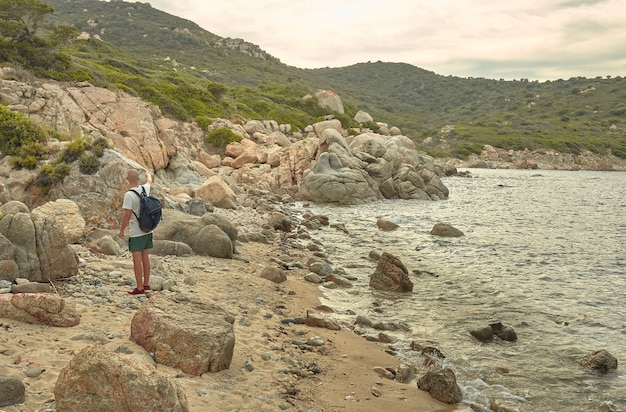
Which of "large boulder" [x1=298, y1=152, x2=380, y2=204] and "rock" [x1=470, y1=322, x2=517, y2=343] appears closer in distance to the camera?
"rock" [x1=470, y1=322, x2=517, y2=343]

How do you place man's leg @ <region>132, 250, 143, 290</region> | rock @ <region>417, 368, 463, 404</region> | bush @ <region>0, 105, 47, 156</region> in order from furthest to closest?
bush @ <region>0, 105, 47, 156</region> → man's leg @ <region>132, 250, 143, 290</region> → rock @ <region>417, 368, 463, 404</region>

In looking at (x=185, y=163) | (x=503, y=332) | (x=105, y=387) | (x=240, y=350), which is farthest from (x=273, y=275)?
(x=185, y=163)

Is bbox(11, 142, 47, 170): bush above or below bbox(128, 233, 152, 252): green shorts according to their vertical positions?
above

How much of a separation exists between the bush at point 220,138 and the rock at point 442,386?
4236 cm

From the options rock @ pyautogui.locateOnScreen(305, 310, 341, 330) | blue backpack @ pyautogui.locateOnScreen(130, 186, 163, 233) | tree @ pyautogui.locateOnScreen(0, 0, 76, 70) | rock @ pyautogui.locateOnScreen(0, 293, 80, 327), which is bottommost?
rock @ pyautogui.locateOnScreen(305, 310, 341, 330)

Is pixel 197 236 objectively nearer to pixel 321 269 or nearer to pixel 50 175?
pixel 321 269

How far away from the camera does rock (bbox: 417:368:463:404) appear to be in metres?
8.07

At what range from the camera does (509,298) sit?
14.4 m

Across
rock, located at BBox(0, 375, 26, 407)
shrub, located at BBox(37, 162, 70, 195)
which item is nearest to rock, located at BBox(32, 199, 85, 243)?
shrub, located at BBox(37, 162, 70, 195)

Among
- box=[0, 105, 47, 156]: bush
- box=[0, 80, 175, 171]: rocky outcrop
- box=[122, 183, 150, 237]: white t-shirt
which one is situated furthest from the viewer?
box=[0, 80, 175, 171]: rocky outcrop

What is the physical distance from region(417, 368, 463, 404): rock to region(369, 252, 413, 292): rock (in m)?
6.54

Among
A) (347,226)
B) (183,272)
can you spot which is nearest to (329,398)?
(183,272)

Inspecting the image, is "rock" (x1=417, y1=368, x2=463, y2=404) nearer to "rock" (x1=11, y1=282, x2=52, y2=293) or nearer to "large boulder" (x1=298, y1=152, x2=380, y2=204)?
"rock" (x1=11, y1=282, x2=52, y2=293)

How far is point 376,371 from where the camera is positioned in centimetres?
903
